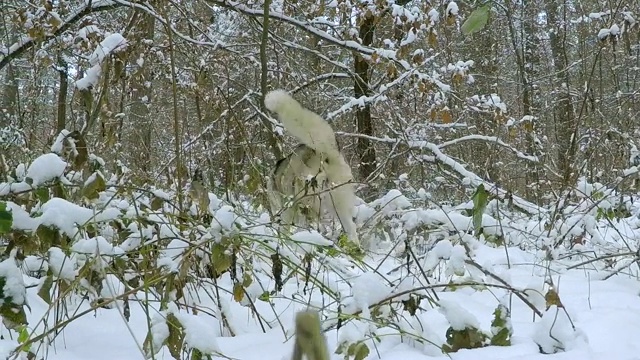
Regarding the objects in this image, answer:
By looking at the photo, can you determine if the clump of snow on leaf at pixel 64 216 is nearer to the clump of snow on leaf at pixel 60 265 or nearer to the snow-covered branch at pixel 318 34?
the clump of snow on leaf at pixel 60 265

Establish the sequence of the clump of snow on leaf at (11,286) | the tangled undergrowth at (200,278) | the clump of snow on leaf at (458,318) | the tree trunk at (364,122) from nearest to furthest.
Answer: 1. the clump of snow on leaf at (11,286)
2. the tangled undergrowth at (200,278)
3. the clump of snow on leaf at (458,318)
4. the tree trunk at (364,122)

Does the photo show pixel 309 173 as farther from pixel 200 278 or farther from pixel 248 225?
pixel 200 278

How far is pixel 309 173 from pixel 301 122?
0.21 metres

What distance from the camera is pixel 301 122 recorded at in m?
2.08

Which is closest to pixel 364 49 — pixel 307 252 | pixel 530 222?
pixel 530 222

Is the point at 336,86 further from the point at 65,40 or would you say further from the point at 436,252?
the point at 436,252

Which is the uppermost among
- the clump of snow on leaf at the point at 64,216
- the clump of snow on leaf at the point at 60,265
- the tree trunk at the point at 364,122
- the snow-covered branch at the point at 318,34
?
the tree trunk at the point at 364,122

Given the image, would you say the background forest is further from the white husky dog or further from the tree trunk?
the white husky dog

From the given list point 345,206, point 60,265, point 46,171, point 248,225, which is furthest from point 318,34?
point 60,265

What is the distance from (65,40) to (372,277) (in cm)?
329

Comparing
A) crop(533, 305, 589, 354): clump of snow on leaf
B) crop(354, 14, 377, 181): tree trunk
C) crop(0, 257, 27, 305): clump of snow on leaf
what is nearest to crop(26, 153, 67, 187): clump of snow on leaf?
crop(0, 257, 27, 305): clump of snow on leaf

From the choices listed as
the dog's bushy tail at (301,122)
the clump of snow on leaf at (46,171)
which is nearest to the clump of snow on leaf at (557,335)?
the dog's bushy tail at (301,122)

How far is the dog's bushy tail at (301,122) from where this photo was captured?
2014mm

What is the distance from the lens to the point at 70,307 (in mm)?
2186
